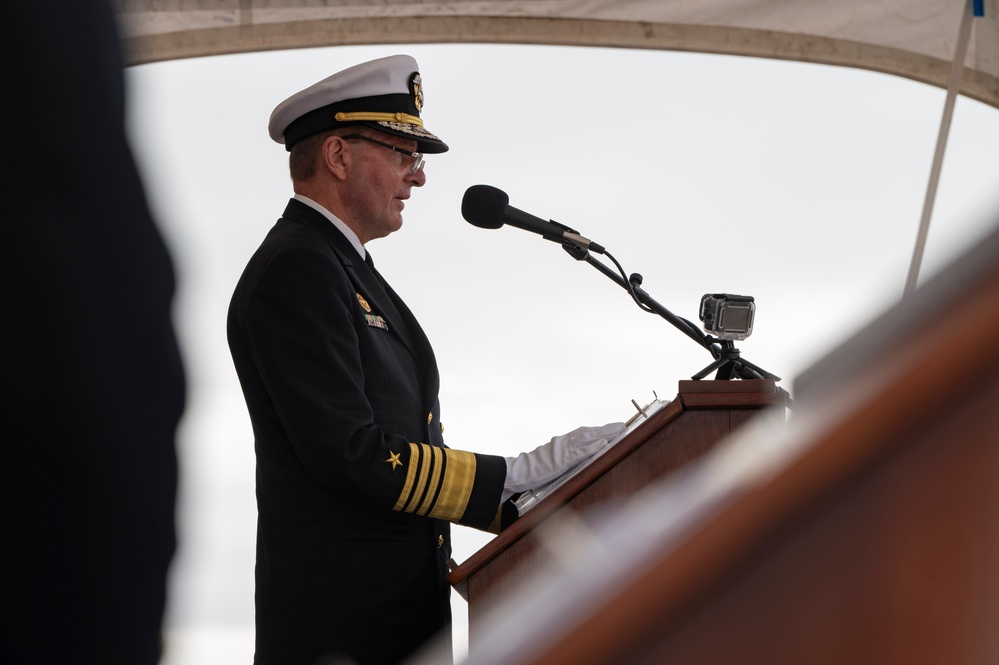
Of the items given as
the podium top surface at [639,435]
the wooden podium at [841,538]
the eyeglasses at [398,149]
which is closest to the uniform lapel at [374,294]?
the eyeglasses at [398,149]

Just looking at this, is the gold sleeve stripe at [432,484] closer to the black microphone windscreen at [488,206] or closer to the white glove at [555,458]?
the white glove at [555,458]

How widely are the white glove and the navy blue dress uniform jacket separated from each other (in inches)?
0.9

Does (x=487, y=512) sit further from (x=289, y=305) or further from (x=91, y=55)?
(x=91, y=55)

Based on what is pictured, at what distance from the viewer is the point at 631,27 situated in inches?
139

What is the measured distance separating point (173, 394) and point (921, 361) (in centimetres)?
Result: 38

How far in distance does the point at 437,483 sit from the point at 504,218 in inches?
18.0

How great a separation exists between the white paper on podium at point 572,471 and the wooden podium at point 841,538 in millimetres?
1009

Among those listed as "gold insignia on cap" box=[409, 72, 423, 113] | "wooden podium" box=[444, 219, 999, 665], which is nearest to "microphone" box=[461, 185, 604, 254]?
"gold insignia on cap" box=[409, 72, 423, 113]

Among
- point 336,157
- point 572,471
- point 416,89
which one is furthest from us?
point 416,89

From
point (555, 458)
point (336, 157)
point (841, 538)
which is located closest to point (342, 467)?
point (555, 458)

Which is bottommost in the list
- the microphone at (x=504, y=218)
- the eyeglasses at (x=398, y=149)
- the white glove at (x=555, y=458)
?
the white glove at (x=555, y=458)

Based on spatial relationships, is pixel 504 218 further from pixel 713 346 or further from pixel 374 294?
pixel 713 346

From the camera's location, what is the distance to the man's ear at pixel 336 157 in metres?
1.87

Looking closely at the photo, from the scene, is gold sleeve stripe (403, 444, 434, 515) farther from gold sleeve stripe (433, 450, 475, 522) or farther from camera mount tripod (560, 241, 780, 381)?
camera mount tripod (560, 241, 780, 381)
